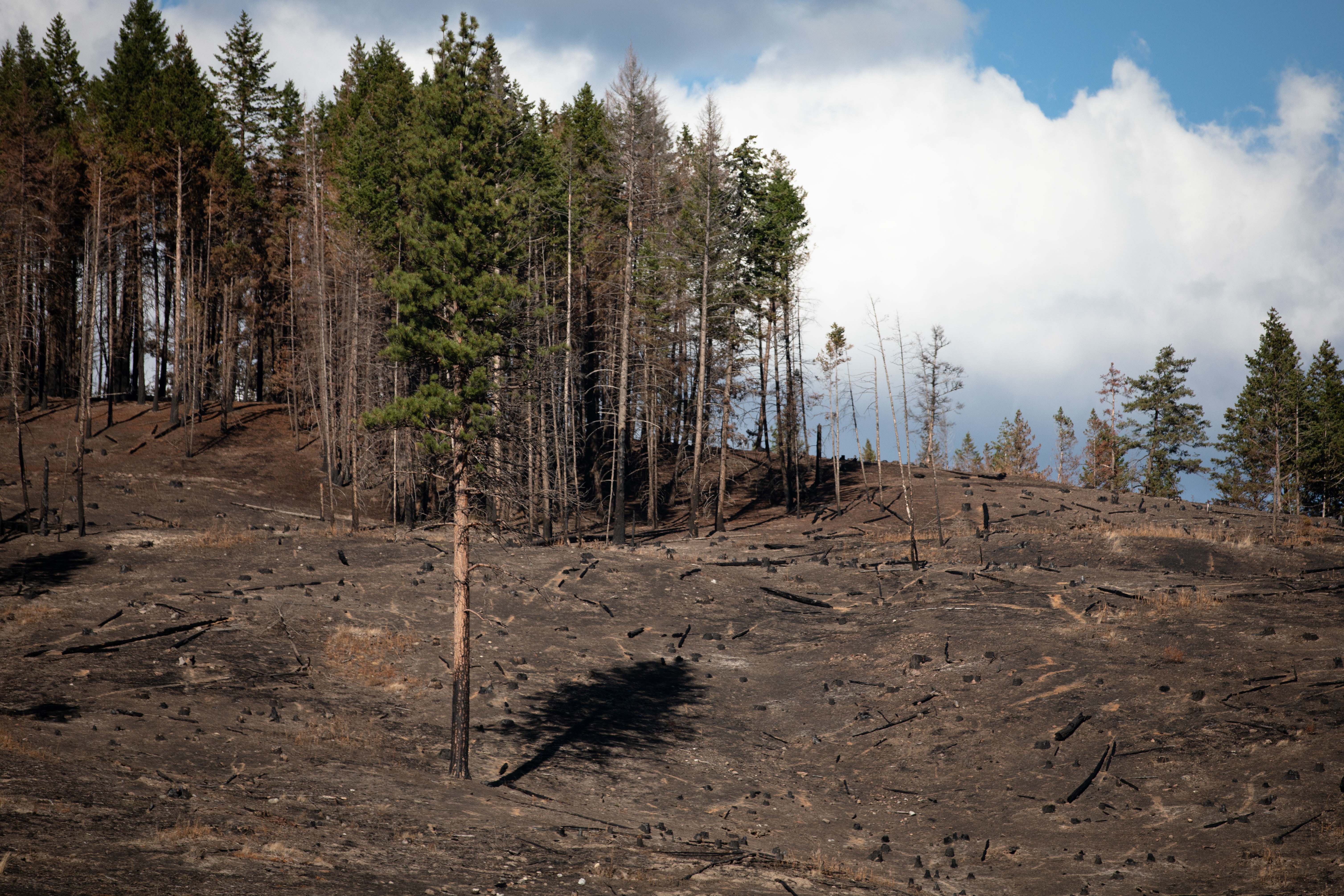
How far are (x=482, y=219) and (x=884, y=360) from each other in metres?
22.7

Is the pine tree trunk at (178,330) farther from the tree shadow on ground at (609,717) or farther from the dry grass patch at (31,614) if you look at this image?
the tree shadow on ground at (609,717)

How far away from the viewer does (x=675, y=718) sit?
19.1 meters

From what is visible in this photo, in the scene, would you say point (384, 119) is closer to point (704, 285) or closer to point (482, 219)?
point (704, 285)

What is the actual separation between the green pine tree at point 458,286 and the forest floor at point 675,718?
3.51 meters

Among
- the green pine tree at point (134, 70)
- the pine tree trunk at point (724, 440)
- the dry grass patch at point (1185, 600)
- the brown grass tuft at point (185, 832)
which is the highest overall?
the green pine tree at point (134, 70)

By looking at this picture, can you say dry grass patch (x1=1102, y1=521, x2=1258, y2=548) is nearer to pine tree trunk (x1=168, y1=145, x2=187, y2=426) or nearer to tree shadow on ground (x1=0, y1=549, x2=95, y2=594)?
tree shadow on ground (x1=0, y1=549, x2=95, y2=594)

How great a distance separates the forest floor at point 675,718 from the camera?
1109 cm

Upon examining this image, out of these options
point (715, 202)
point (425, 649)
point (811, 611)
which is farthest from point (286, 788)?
point (715, 202)

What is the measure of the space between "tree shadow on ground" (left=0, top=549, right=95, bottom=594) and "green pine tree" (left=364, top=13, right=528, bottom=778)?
15.4 metres

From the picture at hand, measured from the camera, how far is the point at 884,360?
33.8 m

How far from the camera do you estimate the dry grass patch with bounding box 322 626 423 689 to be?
63.0 ft

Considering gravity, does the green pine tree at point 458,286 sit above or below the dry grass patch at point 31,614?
above

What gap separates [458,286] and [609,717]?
10520mm

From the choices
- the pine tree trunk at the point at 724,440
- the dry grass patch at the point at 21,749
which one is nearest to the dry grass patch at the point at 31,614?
the dry grass patch at the point at 21,749
